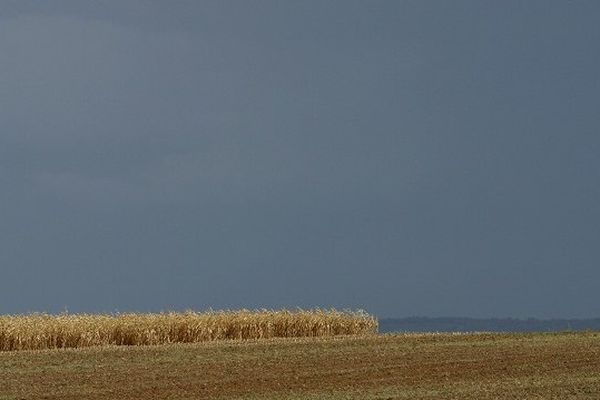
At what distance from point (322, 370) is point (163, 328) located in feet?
47.3

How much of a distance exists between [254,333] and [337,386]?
64.3ft

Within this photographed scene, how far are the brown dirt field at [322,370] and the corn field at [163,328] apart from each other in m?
2.19

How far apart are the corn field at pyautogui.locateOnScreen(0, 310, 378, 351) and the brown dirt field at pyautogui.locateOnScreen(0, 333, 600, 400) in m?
2.19

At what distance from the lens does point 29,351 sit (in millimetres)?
40969

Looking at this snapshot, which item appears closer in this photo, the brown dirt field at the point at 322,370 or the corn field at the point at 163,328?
the brown dirt field at the point at 322,370

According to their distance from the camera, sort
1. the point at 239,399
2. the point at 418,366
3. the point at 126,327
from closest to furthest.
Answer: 1. the point at 239,399
2. the point at 418,366
3. the point at 126,327

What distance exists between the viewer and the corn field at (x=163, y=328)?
42.5 metres

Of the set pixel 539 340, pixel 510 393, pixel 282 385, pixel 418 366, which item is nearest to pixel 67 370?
pixel 282 385

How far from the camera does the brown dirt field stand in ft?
90.7

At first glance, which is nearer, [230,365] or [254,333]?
[230,365]

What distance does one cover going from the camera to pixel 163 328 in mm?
45656

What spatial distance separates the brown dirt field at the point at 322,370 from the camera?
27656 mm

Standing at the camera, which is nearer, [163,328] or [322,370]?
[322,370]

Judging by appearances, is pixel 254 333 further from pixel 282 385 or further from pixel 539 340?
pixel 282 385
